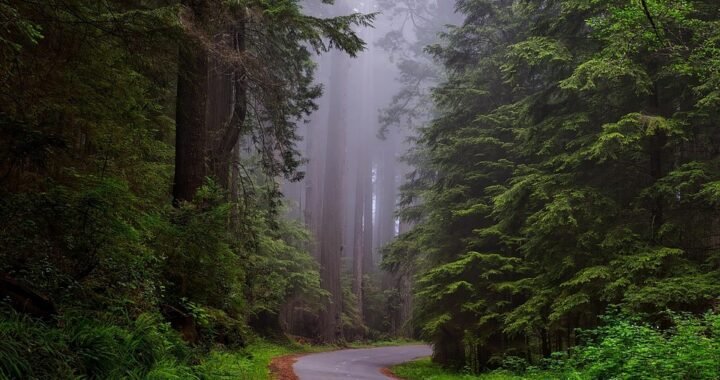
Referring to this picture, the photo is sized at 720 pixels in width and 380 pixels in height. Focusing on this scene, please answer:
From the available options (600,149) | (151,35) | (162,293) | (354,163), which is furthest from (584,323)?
(354,163)

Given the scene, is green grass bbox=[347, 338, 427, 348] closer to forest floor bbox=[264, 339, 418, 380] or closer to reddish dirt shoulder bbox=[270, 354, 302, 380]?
forest floor bbox=[264, 339, 418, 380]

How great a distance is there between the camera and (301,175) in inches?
506

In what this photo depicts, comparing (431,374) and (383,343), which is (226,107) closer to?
(431,374)

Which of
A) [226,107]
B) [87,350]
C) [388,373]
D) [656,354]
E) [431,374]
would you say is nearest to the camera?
[87,350]

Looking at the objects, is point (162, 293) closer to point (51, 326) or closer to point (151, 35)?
point (51, 326)

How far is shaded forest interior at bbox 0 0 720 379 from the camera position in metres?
5.21

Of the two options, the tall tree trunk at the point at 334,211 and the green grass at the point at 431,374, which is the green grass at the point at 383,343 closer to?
the tall tree trunk at the point at 334,211

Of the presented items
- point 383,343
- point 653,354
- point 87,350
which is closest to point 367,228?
point 383,343

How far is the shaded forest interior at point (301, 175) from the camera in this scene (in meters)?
5.21

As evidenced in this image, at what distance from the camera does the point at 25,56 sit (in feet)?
18.2

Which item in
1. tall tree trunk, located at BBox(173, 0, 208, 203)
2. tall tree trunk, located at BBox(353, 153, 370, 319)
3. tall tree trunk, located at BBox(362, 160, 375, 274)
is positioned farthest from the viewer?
tall tree trunk, located at BBox(362, 160, 375, 274)

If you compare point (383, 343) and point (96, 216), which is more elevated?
point (96, 216)

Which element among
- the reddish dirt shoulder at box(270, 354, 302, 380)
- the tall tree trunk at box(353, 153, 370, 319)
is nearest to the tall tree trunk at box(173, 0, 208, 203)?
the reddish dirt shoulder at box(270, 354, 302, 380)

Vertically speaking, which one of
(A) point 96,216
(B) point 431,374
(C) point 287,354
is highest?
(A) point 96,216
